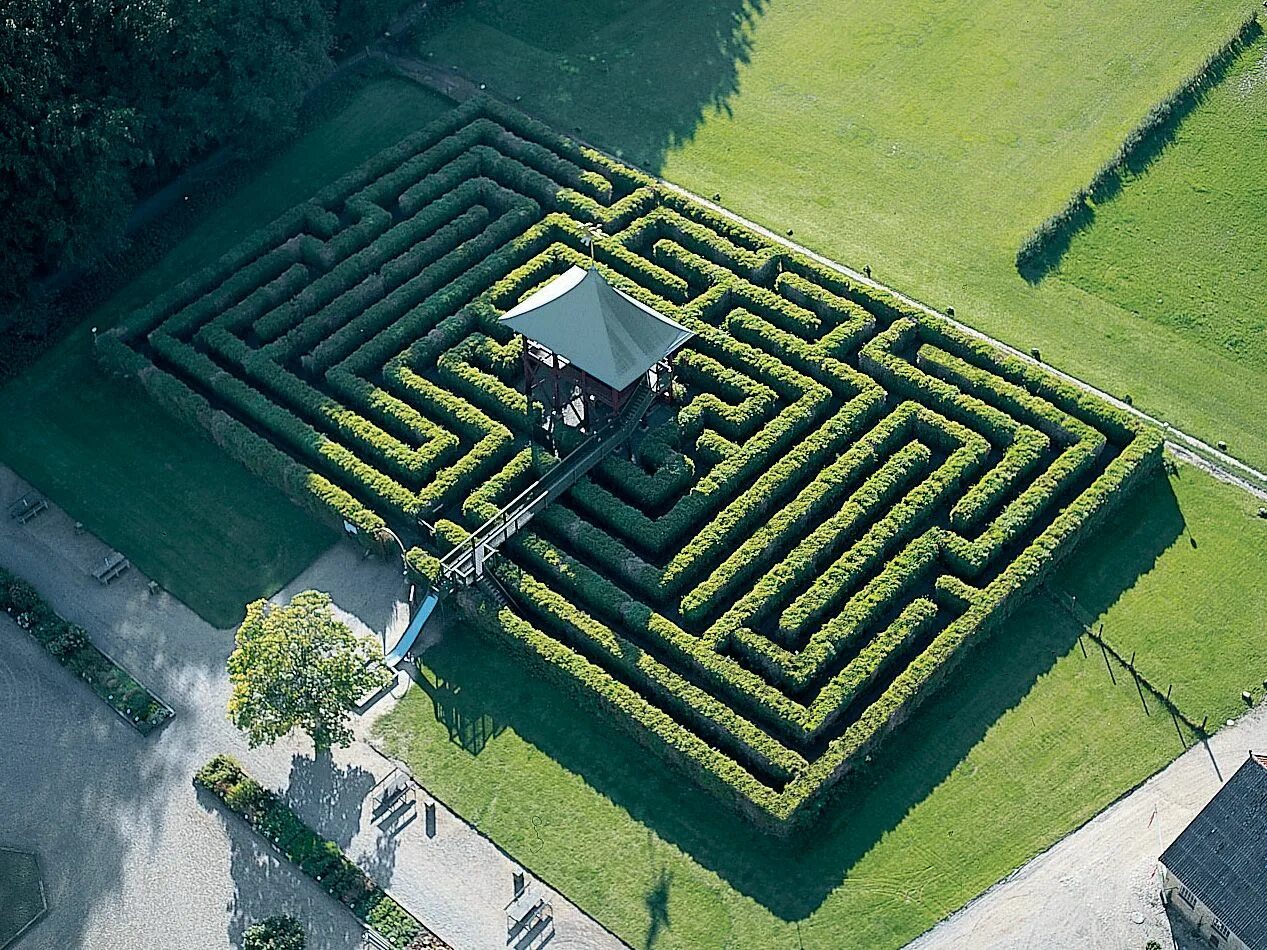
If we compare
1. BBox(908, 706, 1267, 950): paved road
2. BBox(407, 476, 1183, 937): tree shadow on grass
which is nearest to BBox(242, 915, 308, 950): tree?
BBox(407, 476, 1183, 937): tree shadow on grass

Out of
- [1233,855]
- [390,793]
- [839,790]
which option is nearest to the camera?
[1233,855]

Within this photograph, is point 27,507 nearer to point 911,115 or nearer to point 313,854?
point 313,854

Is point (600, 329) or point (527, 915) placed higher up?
point (600, 329)

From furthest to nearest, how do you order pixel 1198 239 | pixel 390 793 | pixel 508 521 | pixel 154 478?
pixel 1198 239 < pixel 154 478 < pixel 508 521 < pixel 390 793

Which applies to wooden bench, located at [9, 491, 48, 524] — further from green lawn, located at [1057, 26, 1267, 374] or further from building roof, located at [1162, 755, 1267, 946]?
green lawn, located at [1057, 26, 1267, 374]

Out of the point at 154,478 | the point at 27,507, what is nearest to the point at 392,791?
the point at 154,478

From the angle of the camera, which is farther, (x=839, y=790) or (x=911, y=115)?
(x=911, y=115)

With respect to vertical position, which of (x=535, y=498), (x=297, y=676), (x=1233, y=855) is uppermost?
(x=1233, y=855)
